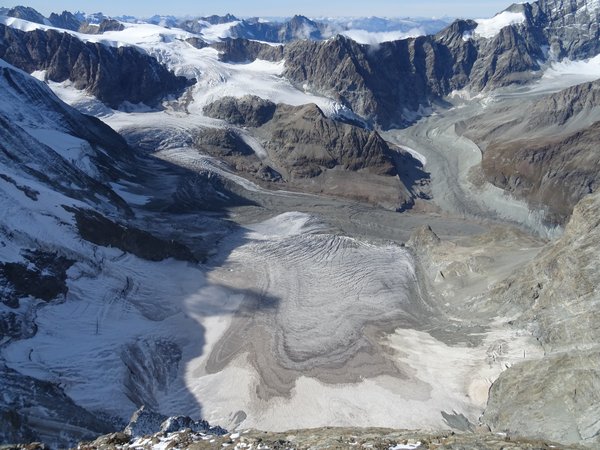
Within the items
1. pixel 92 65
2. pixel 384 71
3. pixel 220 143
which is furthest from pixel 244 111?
pixel 384 71

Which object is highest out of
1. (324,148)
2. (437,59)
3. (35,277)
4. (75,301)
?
(437,59)

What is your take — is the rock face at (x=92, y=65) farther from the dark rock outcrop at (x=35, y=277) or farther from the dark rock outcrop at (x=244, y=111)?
the dark rock outcrop at (x=35, y=277)

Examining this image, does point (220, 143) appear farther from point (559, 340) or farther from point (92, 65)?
point (559, 340)

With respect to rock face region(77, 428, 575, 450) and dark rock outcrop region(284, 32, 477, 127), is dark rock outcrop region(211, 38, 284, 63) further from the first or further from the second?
rock face region(77, 428, 575, 450)

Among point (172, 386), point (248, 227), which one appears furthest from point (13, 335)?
point (248, 227)

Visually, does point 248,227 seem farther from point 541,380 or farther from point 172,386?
point 541,380

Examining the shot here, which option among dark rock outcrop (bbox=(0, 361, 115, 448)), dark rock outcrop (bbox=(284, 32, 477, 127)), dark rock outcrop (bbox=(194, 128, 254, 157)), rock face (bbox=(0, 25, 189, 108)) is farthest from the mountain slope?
dark rock outcrop (bbox=(284, 32, 477, 127))
